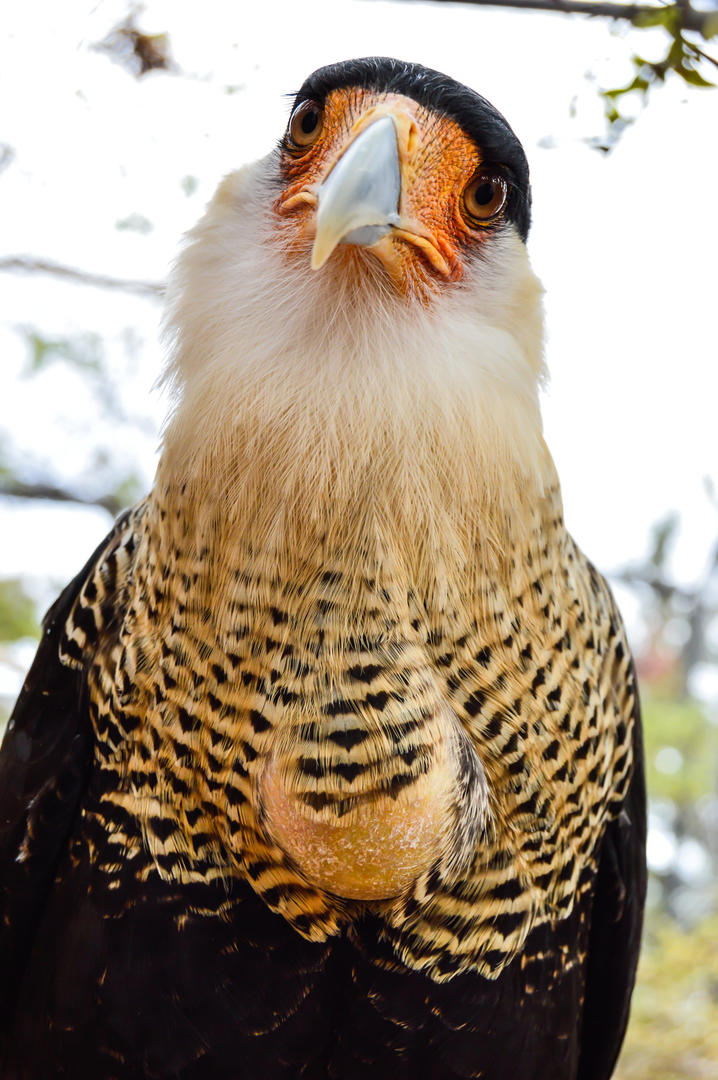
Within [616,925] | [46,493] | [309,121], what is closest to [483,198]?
[309,121]

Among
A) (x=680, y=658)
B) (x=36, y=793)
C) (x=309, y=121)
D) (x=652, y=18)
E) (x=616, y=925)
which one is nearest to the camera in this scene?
(x=652, y=18)

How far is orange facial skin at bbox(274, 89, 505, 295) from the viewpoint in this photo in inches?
67.0

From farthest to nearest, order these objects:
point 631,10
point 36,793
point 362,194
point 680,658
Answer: point 680,658, point 36,793, point 631,10, point 362,194

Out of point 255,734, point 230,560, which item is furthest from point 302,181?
point 255,734

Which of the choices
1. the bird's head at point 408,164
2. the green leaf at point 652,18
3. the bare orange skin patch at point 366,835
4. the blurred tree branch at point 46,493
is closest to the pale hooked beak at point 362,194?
the bird's head at point 408,164

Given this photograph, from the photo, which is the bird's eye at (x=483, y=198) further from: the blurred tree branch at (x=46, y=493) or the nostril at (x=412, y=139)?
the blurred tree branch at (x=46, y=493)

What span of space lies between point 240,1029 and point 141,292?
2642 millimetres

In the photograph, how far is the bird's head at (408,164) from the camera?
1649mm

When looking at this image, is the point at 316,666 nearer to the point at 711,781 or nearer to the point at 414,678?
the point at 414,678

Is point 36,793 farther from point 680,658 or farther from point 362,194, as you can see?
point 680,658

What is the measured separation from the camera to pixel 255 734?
1778mm

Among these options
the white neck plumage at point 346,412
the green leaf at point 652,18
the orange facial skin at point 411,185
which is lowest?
the white neck plumage at point 346,412

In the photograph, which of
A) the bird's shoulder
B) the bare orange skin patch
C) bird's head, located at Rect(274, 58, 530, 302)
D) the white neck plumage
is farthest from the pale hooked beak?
the bird's shoulder

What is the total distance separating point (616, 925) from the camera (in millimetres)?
2416
